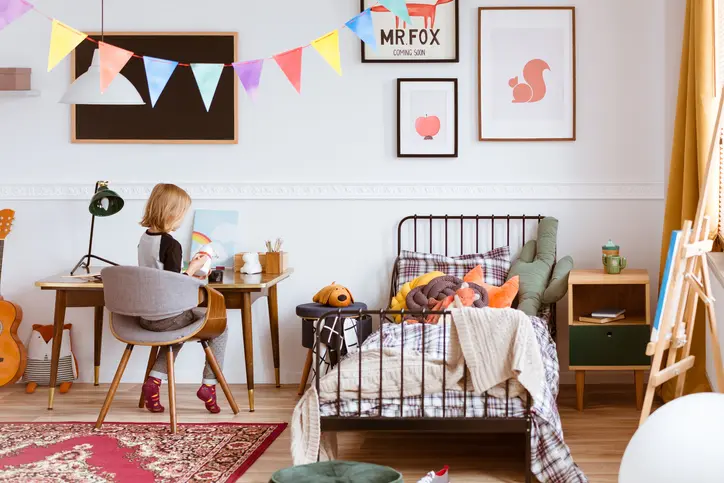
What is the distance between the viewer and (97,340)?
4.77m

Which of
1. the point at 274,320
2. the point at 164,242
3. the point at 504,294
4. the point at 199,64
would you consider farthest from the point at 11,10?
the point at 504,294

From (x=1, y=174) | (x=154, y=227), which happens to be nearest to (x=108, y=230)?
(x=1, y=174)

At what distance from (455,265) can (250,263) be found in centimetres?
105

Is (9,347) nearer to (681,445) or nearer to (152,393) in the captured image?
(152,393)

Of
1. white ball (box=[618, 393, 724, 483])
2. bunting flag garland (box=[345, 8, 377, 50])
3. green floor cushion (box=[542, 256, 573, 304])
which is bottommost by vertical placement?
white ball (box=[618, 393, 724, 483])

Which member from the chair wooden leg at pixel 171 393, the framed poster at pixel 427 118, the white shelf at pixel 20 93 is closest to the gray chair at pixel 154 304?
the chair wooden leg at pixel 171 393

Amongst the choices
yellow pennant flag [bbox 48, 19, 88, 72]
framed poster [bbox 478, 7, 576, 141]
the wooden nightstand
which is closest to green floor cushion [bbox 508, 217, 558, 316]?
the wooden nightstand

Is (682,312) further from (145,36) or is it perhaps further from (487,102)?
(145,36)

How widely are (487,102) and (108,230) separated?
2.15 meters

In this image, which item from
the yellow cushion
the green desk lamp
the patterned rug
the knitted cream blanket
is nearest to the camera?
the knitted cream blanket

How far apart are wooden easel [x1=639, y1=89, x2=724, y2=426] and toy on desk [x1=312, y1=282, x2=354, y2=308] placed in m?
1.86

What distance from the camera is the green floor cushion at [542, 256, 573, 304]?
4.25 meters

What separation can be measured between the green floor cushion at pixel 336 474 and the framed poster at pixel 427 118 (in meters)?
2.30

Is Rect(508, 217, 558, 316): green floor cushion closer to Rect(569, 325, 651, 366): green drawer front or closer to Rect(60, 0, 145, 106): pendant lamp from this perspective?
Rect(569, 325, 651, 366): green drawer front
